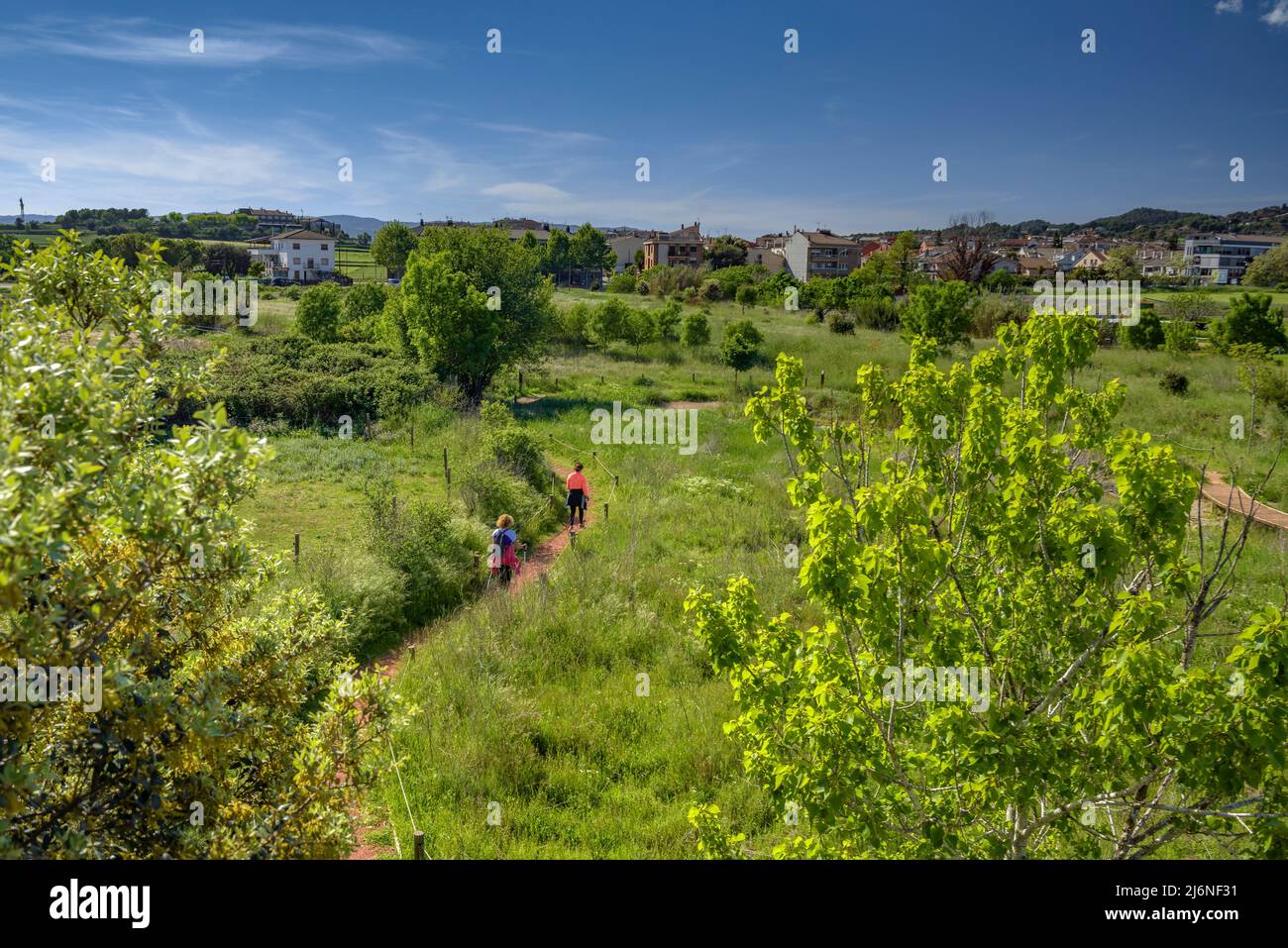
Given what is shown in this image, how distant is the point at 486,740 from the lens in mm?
7375

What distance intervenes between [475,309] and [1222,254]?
355 feet

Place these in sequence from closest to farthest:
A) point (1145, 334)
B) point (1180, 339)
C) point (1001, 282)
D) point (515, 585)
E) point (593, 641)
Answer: point (593, 641) < point (515, 585) < point (1180, 339) < point (1145, 334) < point (1001, 282)

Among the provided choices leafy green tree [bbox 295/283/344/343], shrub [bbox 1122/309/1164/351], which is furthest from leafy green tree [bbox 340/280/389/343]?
shrub [bbox 1122/309/1164/351]

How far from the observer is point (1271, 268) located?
220ft

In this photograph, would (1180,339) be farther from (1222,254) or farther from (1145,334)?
(1222,254)

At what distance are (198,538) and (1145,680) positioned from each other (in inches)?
150

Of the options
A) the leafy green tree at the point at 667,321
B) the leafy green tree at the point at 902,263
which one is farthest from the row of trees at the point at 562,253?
the leafy green tree at the point at 667,321

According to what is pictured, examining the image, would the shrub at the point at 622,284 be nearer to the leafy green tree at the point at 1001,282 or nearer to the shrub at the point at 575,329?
the leafy green tree at the point at 1001,282

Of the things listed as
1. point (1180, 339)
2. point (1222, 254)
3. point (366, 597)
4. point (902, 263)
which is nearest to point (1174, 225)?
point (1222, 254)

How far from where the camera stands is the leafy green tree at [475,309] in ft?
82.8

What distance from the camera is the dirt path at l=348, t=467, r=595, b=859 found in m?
5.94

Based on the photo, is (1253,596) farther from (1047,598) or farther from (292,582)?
(292,582)

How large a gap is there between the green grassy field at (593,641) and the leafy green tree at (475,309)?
374 cm
